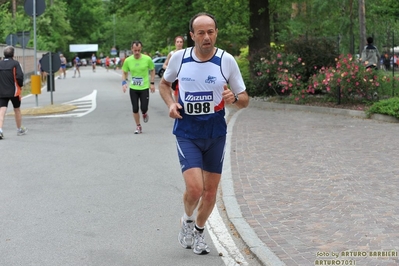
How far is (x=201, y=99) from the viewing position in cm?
573

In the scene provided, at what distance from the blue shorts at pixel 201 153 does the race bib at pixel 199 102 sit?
0.81 feet

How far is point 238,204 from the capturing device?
25.3 ft

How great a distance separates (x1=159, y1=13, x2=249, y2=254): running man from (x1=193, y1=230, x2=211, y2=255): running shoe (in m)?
0.35

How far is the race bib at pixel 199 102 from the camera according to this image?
573 centimetres

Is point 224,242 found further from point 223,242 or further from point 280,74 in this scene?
point 280,74

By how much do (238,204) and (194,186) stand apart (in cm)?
203

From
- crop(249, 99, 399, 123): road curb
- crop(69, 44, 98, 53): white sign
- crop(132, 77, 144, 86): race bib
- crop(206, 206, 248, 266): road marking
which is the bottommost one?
crop(206, 206, 248, 266): road marking

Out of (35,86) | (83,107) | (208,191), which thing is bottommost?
(83,107)

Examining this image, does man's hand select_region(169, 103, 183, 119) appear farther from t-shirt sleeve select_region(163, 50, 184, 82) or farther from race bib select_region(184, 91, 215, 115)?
t-shirt sleeve select_region(163, 50, 184, 82)

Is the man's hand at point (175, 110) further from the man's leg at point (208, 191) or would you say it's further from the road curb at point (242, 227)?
the road curb at point (242, 227)

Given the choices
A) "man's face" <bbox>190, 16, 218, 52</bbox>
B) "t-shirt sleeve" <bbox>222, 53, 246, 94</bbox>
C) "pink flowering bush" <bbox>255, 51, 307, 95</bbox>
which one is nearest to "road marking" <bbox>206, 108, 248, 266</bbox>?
"t-shirt sleeve" <bbox>222, 53, 246, 94</bbox>

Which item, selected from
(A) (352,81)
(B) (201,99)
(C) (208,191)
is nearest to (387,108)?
(A) (352,81)

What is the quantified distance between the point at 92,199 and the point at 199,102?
315 cm

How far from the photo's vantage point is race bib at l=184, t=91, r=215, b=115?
226 inches
